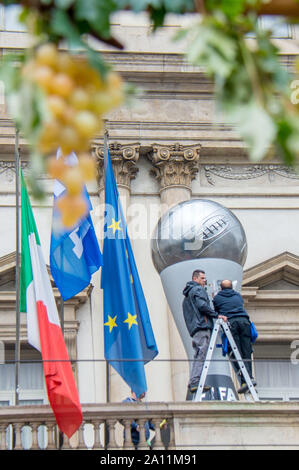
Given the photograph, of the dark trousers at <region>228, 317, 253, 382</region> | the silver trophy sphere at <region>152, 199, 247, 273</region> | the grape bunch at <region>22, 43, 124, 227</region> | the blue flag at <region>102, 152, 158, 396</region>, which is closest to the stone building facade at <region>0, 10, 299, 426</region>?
the blue flag at <region>102, 152, 158, 396</region>

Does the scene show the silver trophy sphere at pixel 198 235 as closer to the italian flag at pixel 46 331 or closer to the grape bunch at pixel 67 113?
the italian flag at pixel 46 331

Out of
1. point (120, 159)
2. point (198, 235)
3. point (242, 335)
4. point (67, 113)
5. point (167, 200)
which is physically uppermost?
point (120, 159)

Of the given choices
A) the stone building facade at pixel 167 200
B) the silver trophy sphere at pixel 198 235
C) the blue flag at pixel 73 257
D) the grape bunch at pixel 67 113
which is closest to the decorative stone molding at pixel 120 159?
the stone building facade at pixel 167 200

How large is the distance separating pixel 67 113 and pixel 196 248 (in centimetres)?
841

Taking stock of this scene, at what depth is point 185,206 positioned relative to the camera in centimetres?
1231

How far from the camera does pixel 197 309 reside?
1141 centimetres

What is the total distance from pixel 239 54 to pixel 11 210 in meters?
13.2

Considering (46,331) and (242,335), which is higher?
(46,331)

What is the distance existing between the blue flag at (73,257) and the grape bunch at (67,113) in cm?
943

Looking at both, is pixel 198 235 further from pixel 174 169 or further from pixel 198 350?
pixel 174 169

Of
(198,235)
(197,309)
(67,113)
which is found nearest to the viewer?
(67,113)

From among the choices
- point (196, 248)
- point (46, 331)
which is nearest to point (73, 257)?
point (46, 331)

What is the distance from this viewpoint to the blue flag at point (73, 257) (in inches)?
518

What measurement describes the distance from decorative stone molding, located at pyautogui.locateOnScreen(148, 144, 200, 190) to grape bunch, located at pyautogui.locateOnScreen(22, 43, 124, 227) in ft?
44.2
